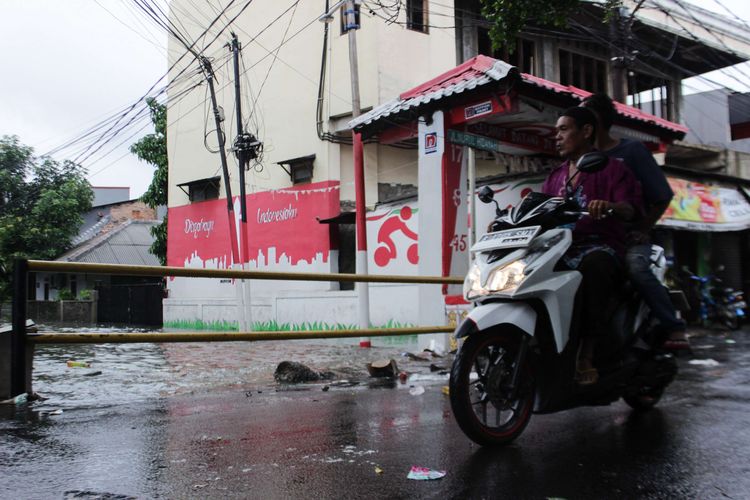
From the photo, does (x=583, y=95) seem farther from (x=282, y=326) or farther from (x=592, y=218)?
(x=282, y=326)

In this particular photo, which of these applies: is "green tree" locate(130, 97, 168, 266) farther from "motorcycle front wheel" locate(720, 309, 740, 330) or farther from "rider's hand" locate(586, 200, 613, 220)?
"rider's hand" locate(586, 200, 613, 220)

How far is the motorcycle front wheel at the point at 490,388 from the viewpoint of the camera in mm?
3258

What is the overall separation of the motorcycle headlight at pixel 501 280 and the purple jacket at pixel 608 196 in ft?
1.99

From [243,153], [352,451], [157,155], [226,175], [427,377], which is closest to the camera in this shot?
[352,451]

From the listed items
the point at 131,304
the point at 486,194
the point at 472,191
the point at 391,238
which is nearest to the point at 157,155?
the point at 131,304

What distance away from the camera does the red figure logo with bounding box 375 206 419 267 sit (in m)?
13.3

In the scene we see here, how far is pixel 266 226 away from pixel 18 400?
13406 millimetres

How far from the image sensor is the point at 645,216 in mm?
4039

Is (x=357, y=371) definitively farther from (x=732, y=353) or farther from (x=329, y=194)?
(x=329, y=194)

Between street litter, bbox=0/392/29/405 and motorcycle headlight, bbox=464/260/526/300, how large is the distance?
11.0 ft

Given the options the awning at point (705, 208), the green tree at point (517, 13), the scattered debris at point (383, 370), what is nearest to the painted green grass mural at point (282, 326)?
the scattered debris at point (383, 370)

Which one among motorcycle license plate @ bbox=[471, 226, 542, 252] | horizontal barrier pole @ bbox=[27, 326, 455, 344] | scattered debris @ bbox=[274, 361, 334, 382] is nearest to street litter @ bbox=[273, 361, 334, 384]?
scattered debris @ bbox=[274, 361, 334, 382]

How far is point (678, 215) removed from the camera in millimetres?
12234

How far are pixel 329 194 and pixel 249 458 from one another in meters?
12.9
